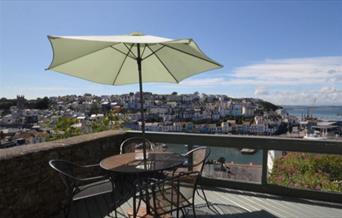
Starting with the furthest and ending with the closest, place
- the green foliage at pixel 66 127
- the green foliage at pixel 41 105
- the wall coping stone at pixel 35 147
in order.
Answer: the green foliage at pixel 41 105
the green foliage at pixel 66 127
the wall coping stone at pixel 35 147

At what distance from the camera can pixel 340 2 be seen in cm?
792

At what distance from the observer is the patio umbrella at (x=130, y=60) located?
2867 mm

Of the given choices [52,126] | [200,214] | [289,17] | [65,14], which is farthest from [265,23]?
[200,214]

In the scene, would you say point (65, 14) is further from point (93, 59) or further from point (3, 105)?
point (3, 105)

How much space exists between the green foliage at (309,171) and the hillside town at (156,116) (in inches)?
56.3

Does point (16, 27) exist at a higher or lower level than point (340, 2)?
lower

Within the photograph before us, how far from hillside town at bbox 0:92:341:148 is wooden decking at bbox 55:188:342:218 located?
80.3 inches

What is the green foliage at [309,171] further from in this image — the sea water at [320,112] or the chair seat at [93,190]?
the sea water at [320,112]

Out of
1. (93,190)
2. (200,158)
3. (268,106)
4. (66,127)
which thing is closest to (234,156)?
(200,158)

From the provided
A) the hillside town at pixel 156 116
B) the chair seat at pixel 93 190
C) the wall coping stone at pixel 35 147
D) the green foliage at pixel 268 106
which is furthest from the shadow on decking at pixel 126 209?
the green foliage at pixel 268 106

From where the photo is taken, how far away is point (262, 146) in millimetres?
4582

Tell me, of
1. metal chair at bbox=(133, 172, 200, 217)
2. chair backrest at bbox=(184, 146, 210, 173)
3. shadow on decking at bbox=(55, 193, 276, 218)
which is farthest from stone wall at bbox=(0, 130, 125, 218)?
chair backrest at bbox=(184, 146, 210, 173)

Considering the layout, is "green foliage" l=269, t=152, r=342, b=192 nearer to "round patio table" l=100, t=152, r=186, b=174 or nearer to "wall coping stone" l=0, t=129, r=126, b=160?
"round patio table" l=100, t=152, r=186, b=174

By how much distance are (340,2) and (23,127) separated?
10.6m
